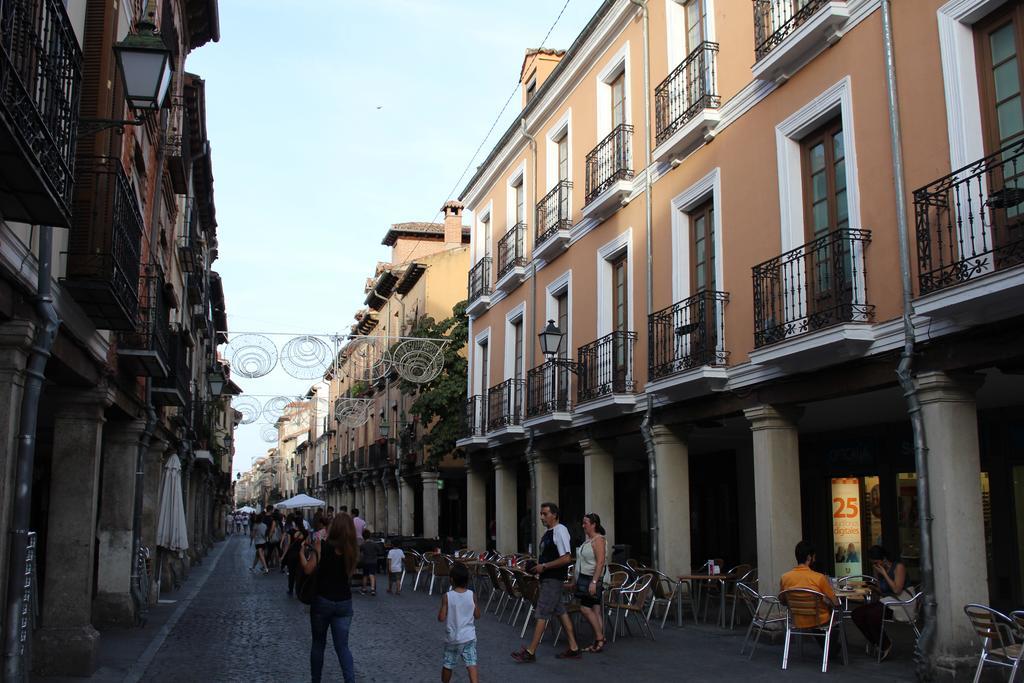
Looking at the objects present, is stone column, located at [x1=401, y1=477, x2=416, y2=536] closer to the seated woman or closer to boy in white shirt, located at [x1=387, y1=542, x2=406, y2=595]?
boy in white shirt, located at [x1=387, y1=542, x2=406, y2=595]

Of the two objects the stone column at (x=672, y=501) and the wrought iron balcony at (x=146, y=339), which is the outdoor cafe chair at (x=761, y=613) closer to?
the stone column at (x=672, y=501)

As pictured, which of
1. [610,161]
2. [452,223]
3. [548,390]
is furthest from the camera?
[452,223]

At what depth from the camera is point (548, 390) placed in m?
19.5

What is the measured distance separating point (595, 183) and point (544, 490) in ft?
22.1

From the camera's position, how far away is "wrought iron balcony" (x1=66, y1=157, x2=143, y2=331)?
9.06 m

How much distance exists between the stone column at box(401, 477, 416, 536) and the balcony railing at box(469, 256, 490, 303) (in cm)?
1336

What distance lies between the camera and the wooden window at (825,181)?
11.3 metres

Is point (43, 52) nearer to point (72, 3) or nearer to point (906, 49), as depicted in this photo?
point (72, 3)

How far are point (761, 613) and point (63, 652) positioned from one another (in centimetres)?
789

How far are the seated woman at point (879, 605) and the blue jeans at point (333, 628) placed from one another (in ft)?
18.6

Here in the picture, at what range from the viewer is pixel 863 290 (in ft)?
34.1

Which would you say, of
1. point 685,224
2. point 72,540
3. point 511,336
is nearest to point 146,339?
point 72,540

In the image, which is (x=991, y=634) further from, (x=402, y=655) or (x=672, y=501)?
(x=672, y=501)

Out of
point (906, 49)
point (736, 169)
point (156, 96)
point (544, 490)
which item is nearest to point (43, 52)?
point (156, 96)
